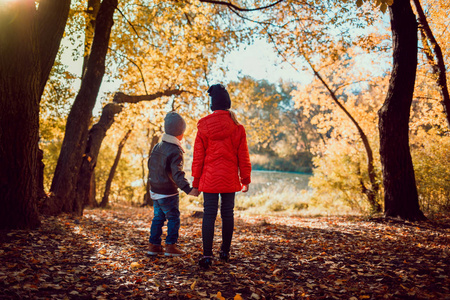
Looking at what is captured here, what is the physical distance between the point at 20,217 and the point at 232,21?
25.7 feet

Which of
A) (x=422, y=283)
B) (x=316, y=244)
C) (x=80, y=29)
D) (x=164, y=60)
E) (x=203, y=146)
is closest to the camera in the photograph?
(x=422, y=283)

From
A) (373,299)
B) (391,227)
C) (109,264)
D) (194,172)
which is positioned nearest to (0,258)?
(109,264)

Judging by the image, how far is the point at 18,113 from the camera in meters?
4.04

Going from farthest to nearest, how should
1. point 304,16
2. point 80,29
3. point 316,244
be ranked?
point 80,29, point 304,16, point 316,244

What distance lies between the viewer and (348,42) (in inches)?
330

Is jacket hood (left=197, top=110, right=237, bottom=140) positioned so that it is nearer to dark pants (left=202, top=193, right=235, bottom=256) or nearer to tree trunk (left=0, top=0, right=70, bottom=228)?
dark pants (left=202, top=193, right=235, bottom=256)

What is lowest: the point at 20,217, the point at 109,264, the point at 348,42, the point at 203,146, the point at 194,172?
the point at 109,264

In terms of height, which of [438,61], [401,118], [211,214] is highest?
[438,61]

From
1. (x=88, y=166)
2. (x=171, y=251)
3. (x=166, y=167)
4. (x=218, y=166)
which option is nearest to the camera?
(x=218, y=166)

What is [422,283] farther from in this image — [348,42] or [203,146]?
[348,42]

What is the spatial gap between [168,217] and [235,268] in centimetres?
106

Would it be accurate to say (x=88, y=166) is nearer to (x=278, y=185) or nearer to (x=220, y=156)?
(x=220, y=156)

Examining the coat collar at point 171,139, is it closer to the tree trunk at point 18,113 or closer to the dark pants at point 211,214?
the dark pants at point 211,214

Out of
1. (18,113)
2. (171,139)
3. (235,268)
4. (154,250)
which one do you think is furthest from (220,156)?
(18,113)
